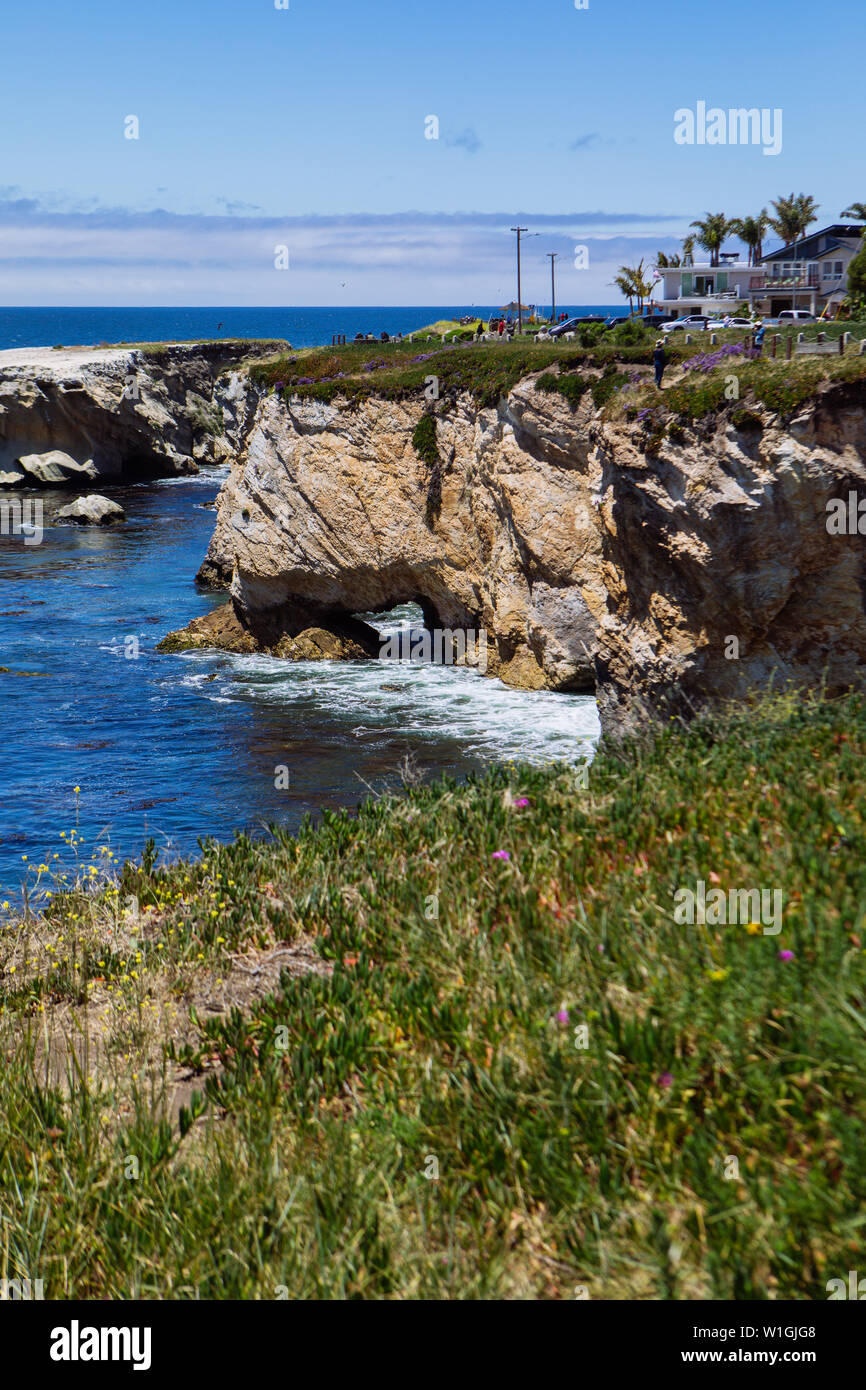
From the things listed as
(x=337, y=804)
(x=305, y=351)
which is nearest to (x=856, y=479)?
(x=337, y=804)

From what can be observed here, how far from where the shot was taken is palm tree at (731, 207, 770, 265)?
92.6m

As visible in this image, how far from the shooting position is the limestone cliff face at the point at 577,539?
1060 inches

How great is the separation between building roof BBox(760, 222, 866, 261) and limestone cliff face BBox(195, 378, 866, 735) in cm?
4137

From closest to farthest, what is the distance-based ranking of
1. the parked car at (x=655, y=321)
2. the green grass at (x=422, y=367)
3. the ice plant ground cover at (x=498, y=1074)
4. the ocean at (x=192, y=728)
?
1. the ice plant ground cover at (x=498, y=1074)
2. the ocean at (x=192, y=728)
3. the green grass at (x=422, y=367)
4. the parked car at (x=655, y=321)

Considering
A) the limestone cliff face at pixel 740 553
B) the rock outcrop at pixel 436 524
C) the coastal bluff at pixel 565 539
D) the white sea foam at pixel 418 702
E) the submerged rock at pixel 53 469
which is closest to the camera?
the limestone cliff face at pixel 740 553

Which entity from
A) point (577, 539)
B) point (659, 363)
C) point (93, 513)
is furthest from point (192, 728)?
point (93, 513)

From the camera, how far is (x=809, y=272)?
72938 millimetres

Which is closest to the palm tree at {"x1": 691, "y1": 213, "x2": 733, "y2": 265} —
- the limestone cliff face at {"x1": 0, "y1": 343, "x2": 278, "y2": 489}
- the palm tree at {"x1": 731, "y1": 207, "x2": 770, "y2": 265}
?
the palm tree at {"x1": 731, "y1": 207, "x2": 770, "y2": 265}

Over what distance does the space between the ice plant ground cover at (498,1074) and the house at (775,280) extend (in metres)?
59.4

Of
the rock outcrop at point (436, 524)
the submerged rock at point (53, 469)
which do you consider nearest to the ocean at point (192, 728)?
the rock outcrop at point (436, 524)

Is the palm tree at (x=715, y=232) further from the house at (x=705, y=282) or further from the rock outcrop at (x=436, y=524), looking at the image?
the rock outcrop at (x=436, y=524)

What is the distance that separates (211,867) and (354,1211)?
786 centimetres

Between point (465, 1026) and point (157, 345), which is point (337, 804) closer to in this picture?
point (465, 1026)

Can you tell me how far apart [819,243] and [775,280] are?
11.4 feet
